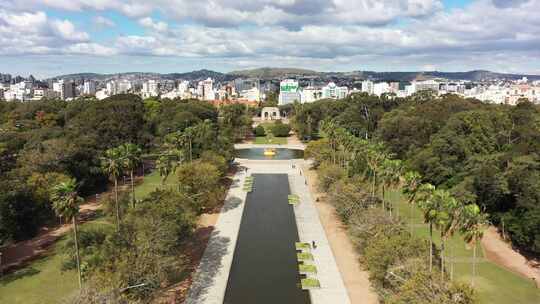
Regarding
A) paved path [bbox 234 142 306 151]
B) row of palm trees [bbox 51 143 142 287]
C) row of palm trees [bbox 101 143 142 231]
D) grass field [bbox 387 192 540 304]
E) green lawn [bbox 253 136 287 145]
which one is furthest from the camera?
green lawn [bbox 253 136 287 145]

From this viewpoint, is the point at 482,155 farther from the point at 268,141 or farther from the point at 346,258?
the point at 268,141

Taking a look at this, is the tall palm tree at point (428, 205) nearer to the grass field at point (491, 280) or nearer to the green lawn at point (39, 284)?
the grass field at point (491, 280)

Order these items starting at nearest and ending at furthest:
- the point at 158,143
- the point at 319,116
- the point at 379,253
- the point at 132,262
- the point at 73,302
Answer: the point at 73,302, the point at 132,262, the point at 379,253, the point at 158,143, the point at 319,116

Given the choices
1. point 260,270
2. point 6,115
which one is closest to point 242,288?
point 260,270

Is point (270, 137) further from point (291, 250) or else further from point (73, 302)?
point (73, 302)

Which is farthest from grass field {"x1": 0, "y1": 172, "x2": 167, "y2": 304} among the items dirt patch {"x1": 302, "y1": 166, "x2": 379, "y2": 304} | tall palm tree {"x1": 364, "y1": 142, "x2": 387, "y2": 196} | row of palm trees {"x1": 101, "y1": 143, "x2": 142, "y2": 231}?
tall palm tree {"x1": 364, "y1": 142, "x2": 387, "y2": 196}

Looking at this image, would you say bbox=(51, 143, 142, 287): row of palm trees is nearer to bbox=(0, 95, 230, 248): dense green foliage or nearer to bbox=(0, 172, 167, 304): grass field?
bbox=(0, 95, 230, 248): dense green foliage

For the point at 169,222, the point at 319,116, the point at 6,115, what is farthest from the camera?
the point at 319,116
